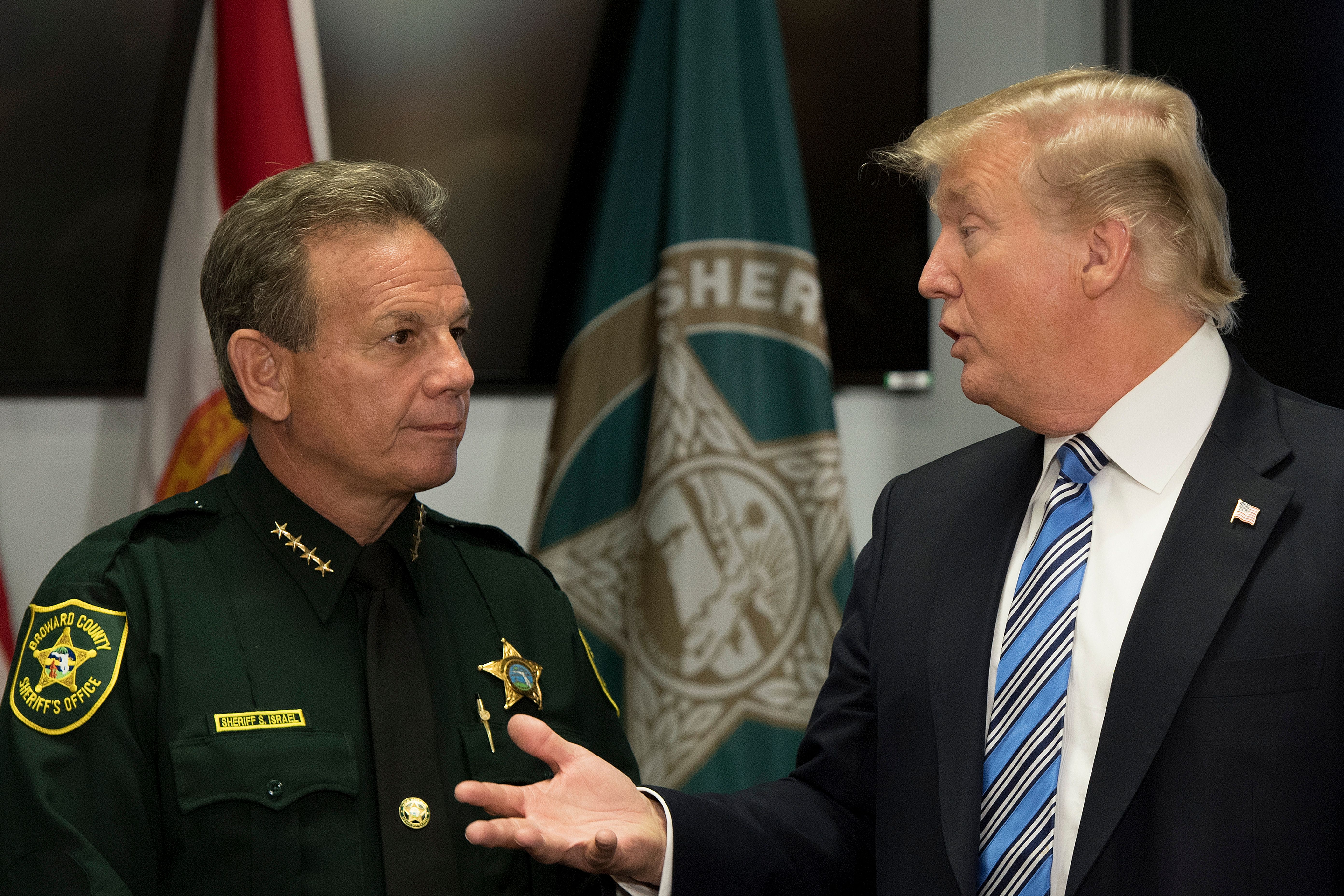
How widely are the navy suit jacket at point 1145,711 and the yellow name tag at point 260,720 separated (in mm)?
464

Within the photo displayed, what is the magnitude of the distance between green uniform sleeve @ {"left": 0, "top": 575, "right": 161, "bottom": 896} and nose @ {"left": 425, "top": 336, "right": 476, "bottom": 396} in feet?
1.46

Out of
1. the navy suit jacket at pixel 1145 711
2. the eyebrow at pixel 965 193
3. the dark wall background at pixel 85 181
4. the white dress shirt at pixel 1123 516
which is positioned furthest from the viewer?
the dark wall background at pixel 85 181

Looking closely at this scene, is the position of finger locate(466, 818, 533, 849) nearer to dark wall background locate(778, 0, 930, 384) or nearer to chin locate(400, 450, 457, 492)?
chin locate(400, 450, 457, 492)

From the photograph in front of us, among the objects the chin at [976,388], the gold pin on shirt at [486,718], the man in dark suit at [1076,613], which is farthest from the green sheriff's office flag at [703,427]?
the chin at [976,388]

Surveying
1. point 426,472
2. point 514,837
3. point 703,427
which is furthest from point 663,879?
point 703,427

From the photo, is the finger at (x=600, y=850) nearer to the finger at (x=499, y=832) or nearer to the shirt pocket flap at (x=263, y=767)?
the finger at (x=499, y=832)

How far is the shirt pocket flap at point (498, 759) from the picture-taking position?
5.12 feet

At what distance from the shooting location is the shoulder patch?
1.35 meters

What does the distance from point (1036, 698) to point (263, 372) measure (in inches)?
39.7

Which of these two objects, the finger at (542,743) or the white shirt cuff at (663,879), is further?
the white shirt cuff at (663,879)

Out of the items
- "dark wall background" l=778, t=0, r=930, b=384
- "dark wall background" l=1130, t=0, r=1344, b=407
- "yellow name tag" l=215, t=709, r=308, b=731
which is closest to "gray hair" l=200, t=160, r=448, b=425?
"yellow name tag" l=215, t=709, r=308, b=731

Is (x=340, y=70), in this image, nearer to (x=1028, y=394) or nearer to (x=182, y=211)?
(x=182, y=211)

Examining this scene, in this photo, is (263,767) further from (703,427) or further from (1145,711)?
(703,427)

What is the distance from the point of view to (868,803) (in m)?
1.70
